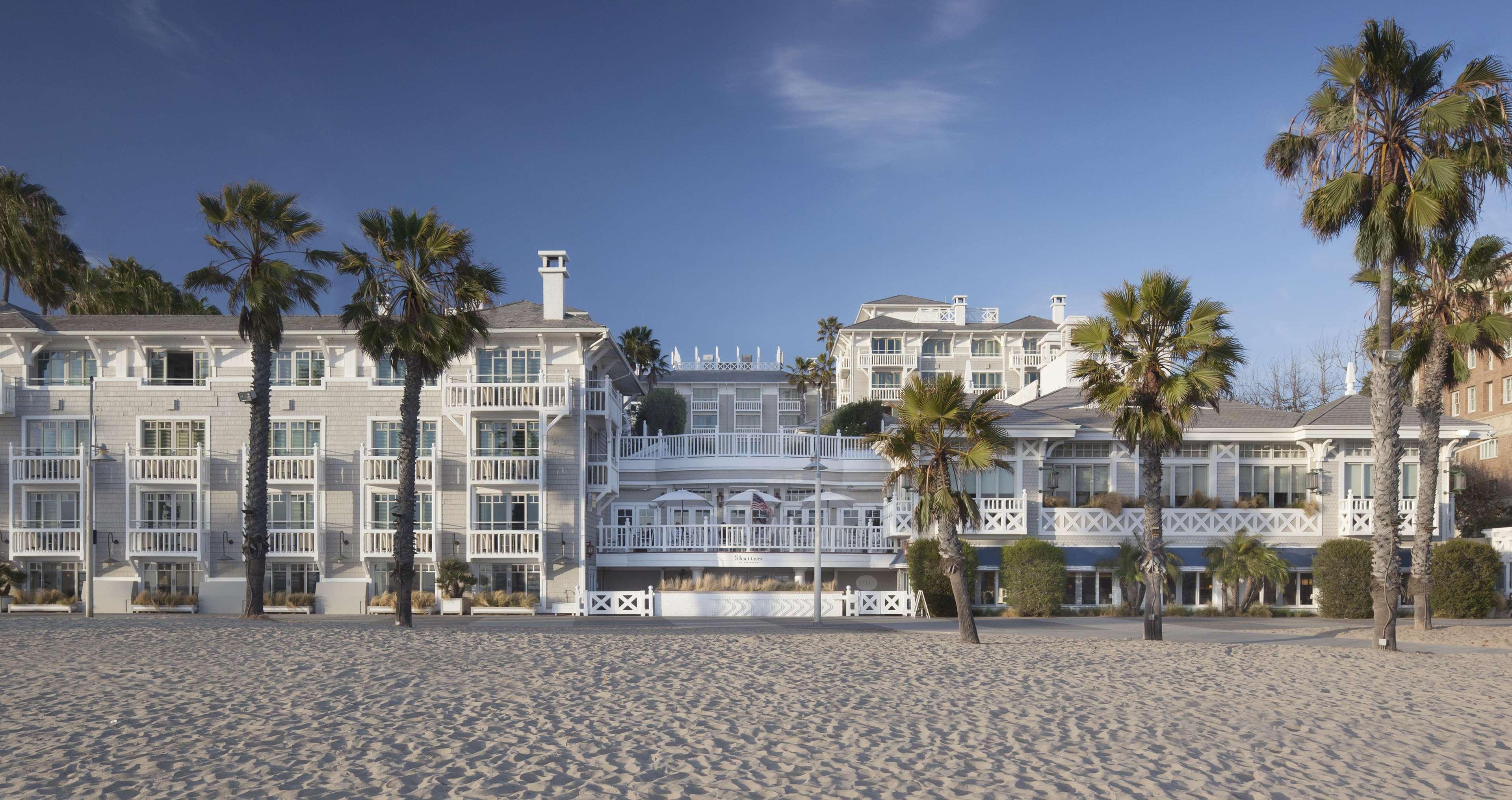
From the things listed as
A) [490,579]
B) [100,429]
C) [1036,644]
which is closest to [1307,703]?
[1036,644]

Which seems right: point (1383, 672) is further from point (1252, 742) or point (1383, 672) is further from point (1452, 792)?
point (1452, 792)

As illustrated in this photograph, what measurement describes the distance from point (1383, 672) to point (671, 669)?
458 inches

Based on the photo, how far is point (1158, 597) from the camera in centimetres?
2266

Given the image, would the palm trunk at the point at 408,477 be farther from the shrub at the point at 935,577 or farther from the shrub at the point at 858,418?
the shrub at the point at 858,418

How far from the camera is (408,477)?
26.1 meters

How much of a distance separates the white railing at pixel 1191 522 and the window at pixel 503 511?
1551 centimetres

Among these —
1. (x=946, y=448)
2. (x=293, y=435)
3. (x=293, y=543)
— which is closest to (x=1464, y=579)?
(x=946, y=448)

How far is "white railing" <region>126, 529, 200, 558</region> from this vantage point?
32.8 meters

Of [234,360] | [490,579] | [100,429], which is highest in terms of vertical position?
[234,360]

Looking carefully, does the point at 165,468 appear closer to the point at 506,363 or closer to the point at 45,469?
the point at 45,469

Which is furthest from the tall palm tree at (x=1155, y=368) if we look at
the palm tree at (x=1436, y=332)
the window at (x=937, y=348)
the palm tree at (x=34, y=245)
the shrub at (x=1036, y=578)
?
the window at (x=937, y=348)

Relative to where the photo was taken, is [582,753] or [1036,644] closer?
[582,753]

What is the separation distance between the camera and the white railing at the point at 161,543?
32.8m

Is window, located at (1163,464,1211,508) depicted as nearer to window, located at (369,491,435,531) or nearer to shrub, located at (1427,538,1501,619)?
shrub, located at (1427,538,1501,619)
